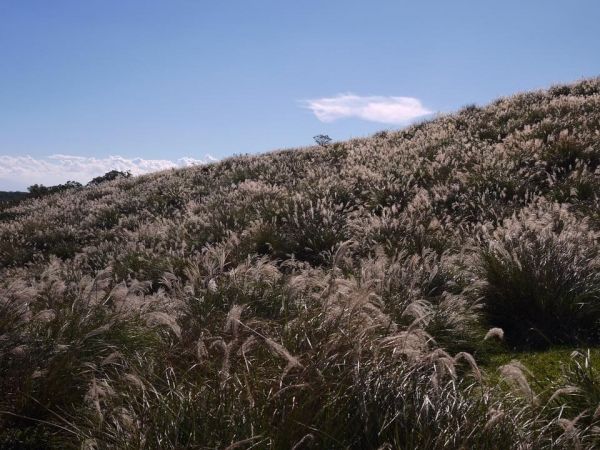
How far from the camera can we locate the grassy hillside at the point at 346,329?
252 centimetres

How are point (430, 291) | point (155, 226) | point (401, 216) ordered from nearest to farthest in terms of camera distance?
point (430, 291), point (401, 216), point (155, 226)

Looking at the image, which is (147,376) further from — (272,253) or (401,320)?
(272,253)

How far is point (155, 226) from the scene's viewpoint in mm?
10898

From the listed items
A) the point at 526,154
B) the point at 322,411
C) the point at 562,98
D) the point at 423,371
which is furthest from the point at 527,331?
the point at 562,98

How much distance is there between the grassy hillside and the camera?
99.2 inches

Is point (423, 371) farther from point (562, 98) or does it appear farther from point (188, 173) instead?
point (188, 173)

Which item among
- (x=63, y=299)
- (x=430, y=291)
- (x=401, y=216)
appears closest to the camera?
(x=430, y=291)

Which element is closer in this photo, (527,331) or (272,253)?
(527,331)

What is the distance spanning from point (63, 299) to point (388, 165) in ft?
26.9

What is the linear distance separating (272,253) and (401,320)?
13.2ft

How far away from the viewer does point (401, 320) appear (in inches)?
169

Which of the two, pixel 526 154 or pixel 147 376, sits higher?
pixel 526 154

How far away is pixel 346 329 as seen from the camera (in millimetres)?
3303

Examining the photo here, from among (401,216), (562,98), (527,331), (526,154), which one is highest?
(562,98)
